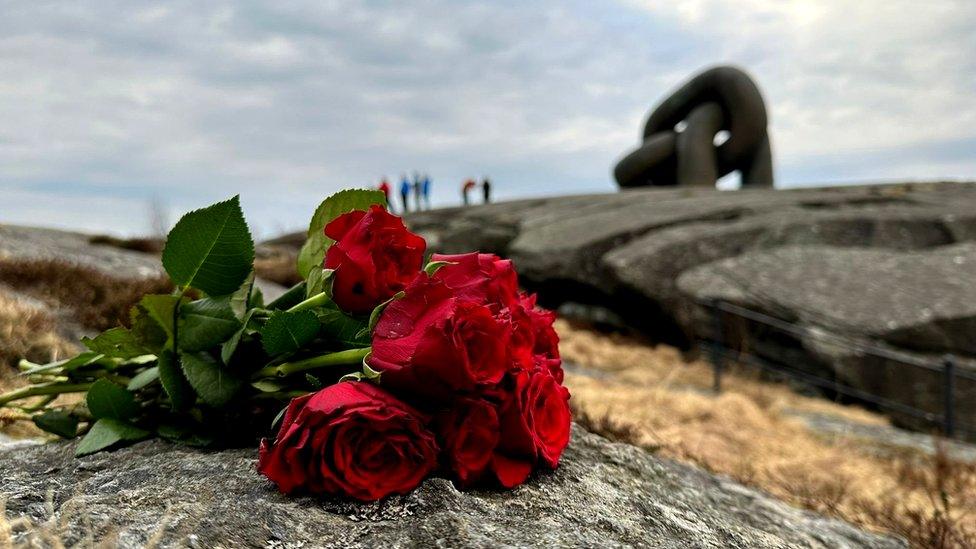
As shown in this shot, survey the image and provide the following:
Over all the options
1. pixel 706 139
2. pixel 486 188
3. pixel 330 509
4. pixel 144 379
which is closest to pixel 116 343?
pixel 144 379

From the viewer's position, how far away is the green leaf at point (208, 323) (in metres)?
1.54

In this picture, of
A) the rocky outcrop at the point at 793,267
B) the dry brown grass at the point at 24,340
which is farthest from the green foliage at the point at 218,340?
the rocky outcrop at the point at 793,267

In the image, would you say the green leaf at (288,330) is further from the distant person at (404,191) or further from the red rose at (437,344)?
the distant person at (404,191)

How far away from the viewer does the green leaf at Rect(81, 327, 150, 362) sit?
164 cm

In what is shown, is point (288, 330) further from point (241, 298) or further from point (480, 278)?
point (480, 278)

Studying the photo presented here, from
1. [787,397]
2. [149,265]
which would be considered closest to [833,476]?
[787,397]

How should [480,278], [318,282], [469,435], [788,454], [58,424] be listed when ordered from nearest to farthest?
1. [469,435]
2. [480,278]
3. [318,282]
4. [58,424]
5. [788,454]

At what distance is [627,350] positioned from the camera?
8.23m

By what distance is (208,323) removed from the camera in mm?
1538

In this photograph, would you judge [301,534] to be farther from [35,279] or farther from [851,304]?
[851,304]

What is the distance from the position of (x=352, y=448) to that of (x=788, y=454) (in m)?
3.99

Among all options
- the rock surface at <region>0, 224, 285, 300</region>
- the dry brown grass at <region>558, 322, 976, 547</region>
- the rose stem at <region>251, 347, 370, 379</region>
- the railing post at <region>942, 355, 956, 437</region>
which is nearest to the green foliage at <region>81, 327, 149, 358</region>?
the rose stem at <region>251, 347, 370, 379</region>

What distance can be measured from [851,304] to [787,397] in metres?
1.15

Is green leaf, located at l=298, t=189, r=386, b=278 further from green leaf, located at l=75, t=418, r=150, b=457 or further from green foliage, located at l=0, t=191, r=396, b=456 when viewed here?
green leaf, located at l=75, t=418, r=150, b=457
